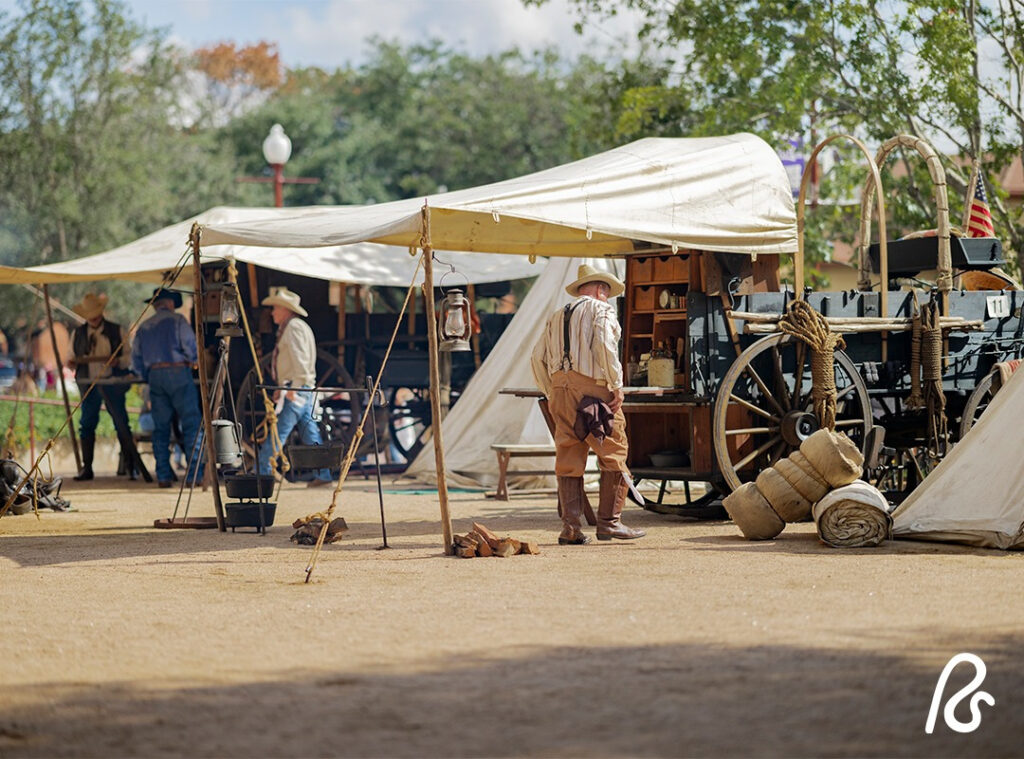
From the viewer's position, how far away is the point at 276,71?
4581cm

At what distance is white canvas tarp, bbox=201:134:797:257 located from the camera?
28.8ft

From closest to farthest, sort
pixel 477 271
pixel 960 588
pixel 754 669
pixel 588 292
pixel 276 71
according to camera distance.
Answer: pixel 754 669 < pixel 960 588 < pixel 588 292 < pixel 477 271 < pixel 276 71

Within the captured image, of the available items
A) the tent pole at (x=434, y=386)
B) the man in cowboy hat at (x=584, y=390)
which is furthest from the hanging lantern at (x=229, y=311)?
the man in cowboy hat at (x=584, y=390)

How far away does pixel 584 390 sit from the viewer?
874 centimetres

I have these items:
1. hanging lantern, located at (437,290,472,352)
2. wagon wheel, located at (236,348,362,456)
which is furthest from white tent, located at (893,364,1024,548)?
wagon wheel, located at (236,348,362,456)

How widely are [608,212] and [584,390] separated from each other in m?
1.16

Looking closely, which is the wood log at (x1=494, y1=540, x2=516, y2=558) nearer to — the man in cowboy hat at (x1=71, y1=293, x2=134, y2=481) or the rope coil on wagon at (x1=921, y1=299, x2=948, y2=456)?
the rope coil on wagon at (x1=921, y1=299, x2=948, y2=456)

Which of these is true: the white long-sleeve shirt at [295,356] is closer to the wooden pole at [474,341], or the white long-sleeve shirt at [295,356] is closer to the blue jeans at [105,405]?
the blue jeans at [105,405]

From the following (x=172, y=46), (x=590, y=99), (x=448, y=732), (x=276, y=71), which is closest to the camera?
(x=448, y=732)

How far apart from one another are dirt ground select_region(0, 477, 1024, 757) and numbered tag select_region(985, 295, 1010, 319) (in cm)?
288

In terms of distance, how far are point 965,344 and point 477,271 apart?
6.60 metres

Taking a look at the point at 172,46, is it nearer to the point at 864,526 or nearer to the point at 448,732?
the point at 864,526

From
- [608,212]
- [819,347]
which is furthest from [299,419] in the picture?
[819,347]

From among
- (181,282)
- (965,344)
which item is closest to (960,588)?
(965,344)
